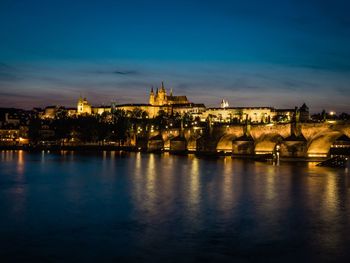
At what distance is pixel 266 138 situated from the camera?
49.5 m

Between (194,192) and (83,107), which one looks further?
(83,107)

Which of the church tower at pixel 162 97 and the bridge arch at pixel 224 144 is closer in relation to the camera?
the bridge arch at pixel 224 144

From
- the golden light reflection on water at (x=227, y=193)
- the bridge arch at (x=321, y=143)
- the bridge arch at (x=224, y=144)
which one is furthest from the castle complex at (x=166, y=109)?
the golden light reflection on water at (x=227, y=193)

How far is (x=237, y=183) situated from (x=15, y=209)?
1260cm

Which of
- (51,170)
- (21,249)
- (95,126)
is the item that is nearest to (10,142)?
(95,126)

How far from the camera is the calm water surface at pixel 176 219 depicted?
13547 millimetres

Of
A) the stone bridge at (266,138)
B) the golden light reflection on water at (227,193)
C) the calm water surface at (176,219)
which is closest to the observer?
the calm water surface at (176,219)

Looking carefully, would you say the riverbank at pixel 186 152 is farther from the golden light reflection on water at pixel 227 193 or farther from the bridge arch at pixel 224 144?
the golden light reflection on water at pixel 227 193

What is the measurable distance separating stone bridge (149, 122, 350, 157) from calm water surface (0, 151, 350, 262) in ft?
36.1

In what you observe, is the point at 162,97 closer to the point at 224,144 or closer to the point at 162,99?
the point at 162,99

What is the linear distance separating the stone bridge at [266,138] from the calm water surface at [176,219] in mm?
10990

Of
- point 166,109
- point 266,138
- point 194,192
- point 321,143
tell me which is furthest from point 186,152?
point 166,109

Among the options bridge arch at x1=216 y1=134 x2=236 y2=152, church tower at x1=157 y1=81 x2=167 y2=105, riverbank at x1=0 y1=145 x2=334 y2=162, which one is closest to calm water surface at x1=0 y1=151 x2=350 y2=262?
riverbank at x1=0 y1=145 x2=334 y2=162

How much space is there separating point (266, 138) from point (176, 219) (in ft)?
107
